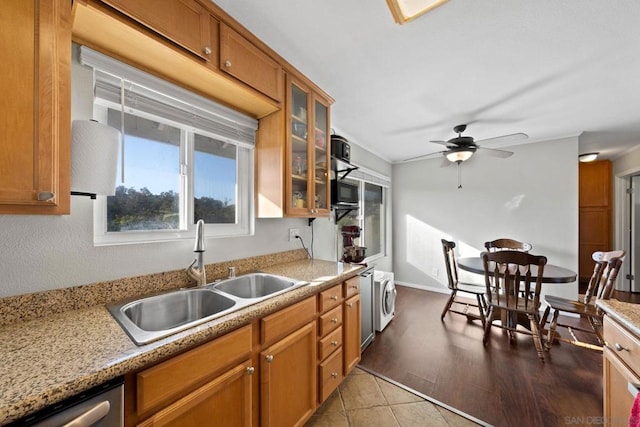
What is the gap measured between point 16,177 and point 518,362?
11.0 feet

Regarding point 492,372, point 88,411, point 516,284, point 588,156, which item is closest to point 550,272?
point 516,284

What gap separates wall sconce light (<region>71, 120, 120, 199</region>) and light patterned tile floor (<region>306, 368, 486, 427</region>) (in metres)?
1.79

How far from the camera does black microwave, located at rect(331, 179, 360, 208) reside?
2.38 meters

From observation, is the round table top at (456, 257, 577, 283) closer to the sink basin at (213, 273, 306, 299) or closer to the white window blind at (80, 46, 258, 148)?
the sink basin at (213, 273, 306, 299)

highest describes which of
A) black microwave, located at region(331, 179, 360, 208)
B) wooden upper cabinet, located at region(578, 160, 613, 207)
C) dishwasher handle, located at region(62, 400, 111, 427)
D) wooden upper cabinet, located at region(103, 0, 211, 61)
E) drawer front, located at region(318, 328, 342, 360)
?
wooden upper cabinet, located at region(103, 0, 211, 61)

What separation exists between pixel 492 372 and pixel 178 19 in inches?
125

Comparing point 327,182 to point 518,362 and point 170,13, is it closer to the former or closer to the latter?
point 170,13

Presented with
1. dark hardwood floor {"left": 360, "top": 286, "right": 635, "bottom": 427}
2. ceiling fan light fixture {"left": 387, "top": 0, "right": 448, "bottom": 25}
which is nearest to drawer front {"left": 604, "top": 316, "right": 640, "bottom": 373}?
dark hardwood floor {"left": 360, "top": 286, "right": 635, "bottom": 427}

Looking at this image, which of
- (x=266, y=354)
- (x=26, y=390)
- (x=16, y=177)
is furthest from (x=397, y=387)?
(x=16, y=177)

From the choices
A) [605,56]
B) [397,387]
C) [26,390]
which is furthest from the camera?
[397,387]

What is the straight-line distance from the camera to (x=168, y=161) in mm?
1459

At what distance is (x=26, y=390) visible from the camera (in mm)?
556

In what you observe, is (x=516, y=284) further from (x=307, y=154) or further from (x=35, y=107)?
(x=35, y=107)

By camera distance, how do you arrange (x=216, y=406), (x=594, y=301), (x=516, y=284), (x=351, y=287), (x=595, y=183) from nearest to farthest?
(x=216, y=406), (x=351, y=287), (x=516, y=284), (x=594, y=301), (x=595, y=183)
